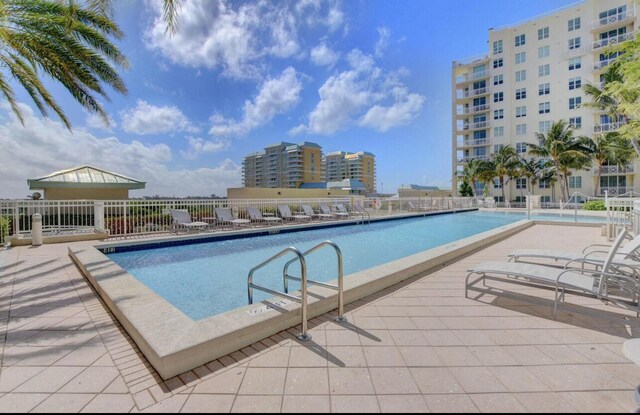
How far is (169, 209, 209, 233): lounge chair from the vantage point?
959cm

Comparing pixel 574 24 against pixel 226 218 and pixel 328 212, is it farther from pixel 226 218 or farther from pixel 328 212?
pixel 226 218

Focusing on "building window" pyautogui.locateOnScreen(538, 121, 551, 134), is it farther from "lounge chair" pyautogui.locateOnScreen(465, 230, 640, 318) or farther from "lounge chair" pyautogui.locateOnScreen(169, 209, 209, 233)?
"lounge chair" pyautogui.locateOnScreen(169, 209, 209, 233)

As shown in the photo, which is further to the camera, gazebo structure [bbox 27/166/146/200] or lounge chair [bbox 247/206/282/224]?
gazebo structure [bbox 27/166/146/200]

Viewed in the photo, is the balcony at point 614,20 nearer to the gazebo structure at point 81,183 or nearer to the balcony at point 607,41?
the balcony at point 607,41

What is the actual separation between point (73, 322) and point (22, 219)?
7.42m

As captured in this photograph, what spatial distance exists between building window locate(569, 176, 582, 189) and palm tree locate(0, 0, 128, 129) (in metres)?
43.6

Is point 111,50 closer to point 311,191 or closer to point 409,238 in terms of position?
point 409,238

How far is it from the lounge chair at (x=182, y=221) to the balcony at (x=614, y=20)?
44.5m

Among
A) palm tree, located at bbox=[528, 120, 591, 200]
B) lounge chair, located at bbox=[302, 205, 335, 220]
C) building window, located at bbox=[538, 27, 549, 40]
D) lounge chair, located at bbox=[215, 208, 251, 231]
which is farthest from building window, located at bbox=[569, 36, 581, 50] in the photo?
lounge chair, located at bbox=[215, 208, 251, 231]

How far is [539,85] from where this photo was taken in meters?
37.0

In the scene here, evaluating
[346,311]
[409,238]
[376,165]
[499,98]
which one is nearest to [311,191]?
[409,238]

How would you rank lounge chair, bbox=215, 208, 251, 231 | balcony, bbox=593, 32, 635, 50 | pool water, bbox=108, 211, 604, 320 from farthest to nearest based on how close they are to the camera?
balcony, bbox=593, 32, 635, 50 < lounge chair, bbox=215, 208, 251, 231 < pool water, bbox=108, 211, 604, 320

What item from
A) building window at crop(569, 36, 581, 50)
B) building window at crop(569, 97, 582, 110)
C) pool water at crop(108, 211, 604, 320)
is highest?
building window at crop(569, 36, 581, 50)

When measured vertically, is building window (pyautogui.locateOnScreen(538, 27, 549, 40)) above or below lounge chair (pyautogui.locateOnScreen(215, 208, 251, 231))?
above
